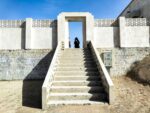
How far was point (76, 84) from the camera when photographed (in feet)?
38.5

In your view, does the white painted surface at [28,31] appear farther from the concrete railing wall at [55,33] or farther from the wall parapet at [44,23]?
the wall parapet at [44,23]

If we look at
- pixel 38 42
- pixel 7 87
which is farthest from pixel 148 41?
pixel 7 87

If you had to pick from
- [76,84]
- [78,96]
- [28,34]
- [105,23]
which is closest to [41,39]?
[28,34]

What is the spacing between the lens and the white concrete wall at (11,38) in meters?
18.3

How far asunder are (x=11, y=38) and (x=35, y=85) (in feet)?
16.2

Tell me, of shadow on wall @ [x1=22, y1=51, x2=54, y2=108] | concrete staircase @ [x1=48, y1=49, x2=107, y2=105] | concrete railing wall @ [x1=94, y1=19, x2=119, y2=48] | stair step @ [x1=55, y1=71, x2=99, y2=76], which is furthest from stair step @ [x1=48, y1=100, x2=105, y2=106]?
concrete railing wall @ [x1=94, y1=19, x2=119, y2=48]

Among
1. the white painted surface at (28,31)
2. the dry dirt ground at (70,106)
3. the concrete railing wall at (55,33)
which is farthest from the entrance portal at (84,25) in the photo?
the dry dirt ground at (70,106)

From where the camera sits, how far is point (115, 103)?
413 inches

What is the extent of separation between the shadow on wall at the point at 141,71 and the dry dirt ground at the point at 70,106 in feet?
1.22

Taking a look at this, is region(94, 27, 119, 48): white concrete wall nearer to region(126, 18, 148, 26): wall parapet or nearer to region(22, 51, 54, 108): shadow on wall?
region(126, 18, 148, 26): wall parapet

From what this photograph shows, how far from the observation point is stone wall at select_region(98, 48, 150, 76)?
16966 millimetres

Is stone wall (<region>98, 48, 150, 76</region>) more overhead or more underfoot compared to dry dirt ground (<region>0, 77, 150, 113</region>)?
more overhead

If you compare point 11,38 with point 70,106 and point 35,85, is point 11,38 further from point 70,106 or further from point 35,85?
point 70,106

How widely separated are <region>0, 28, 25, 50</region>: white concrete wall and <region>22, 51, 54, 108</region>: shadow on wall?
228cm
